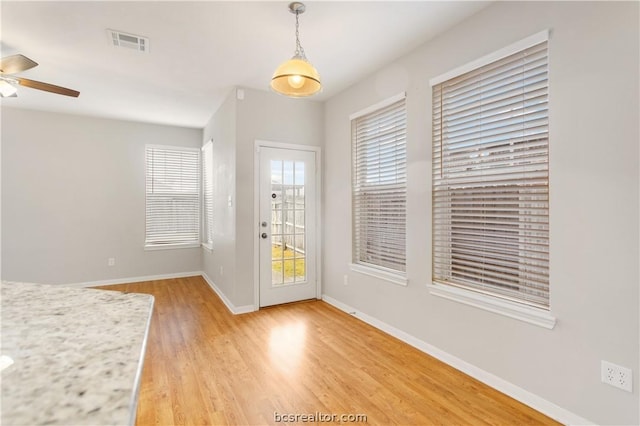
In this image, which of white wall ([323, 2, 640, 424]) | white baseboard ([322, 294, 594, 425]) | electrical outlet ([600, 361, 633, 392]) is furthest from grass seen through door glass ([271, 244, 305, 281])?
electrical outlet ([600, 361, 633, 392])

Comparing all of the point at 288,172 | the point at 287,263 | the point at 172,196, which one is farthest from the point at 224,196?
the point at 172,196

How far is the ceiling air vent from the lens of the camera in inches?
108

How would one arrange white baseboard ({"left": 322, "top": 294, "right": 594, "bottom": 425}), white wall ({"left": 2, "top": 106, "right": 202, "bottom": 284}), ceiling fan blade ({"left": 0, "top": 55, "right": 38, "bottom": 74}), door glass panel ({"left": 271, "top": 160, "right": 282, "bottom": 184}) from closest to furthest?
white baseboard ({"left": 322, "top": 294, "right": 594, "bottom": 425}), ceiling fan blade ({"left": 0, "top": 55, "right": 38, "bottom": 74}), door glass panel ({"left": 271, "top": 160, "right": 282, "bottom": 184}), white wall ({"left": 2, "top": 106, "right": 202, "bottom": 284})

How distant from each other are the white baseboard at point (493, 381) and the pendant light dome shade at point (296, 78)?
93.9 inches

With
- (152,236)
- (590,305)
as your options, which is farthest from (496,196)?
(152,236)

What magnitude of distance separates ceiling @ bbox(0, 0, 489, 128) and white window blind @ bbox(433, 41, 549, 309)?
2.10 ft

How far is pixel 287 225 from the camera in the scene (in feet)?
14.0

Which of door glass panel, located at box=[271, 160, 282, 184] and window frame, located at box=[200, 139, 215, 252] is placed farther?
window frame, located at box=[200, 139, 215, 252]

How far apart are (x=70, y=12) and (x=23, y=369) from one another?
2.87 meters

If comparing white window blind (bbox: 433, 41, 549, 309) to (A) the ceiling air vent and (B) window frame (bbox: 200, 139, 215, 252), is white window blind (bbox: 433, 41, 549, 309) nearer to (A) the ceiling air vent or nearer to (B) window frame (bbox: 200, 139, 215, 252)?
(A) the ceiling air vent

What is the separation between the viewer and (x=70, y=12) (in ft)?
8.02

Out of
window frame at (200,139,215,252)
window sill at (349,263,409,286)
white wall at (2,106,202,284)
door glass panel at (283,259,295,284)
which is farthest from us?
window frame at (200,139,215,252)

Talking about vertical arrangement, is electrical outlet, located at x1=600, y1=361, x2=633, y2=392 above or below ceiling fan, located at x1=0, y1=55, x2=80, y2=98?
below

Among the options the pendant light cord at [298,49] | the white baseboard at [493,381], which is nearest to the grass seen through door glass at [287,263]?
the white baseboard at [493,381]
